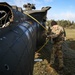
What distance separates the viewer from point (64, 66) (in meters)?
10.7

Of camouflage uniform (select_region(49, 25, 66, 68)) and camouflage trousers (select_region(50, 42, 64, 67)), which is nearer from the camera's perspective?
camouflage uniform (select_region(49, 25, 66, 68))

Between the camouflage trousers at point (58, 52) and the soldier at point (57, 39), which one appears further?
the camouflage trousers at point (58, 52)

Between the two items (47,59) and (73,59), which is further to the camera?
(73,59)

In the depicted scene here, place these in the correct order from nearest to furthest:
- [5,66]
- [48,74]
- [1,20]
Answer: [5,66]
[1,20]
[48,74]

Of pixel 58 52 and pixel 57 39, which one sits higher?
pixel 57 39

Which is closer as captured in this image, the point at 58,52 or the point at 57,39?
the point at 57,39

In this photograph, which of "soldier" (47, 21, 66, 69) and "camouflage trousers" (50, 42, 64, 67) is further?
"camouflage trousers" (50, 42, 64, 67)

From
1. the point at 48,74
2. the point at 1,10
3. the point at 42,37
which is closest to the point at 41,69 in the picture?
the point at 48,74

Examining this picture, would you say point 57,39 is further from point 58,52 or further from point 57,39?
point 58,52

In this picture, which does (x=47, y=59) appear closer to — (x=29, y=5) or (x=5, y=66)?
(x=29, y=5)

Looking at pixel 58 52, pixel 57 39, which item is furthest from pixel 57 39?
pixel 58 52

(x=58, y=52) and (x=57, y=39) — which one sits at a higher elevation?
(x=57, y=39)

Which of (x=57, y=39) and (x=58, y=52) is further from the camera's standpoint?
(x=58, y=52)

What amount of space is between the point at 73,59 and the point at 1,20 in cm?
961
